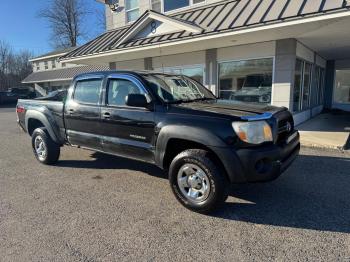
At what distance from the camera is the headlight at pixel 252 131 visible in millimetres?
3371

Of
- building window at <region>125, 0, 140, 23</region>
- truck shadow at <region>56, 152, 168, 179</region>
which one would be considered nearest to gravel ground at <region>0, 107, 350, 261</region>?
truck shadow at <region>56, 152, 168, 179</region>

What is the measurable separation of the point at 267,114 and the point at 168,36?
6.94 metres

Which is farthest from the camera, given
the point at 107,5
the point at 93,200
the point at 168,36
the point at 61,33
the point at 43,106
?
the point at 61,33

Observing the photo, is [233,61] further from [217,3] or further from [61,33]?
[61,33]

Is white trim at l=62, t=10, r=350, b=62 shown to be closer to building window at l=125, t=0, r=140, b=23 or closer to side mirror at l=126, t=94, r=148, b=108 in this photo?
building window at l=125, t=0, r=140, b=23

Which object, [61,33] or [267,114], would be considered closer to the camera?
[267,114]

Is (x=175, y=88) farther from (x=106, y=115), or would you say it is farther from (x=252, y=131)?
(x=252, y=131)

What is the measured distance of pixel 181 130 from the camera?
368cm

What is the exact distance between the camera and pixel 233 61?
10.0 meters

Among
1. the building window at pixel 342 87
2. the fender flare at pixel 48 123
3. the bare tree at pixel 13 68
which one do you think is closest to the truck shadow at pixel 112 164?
the fender flare at pixel 48 123

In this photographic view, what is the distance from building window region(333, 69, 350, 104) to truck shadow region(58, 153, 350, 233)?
11.5m

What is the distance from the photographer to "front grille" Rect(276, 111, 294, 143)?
3.82 m

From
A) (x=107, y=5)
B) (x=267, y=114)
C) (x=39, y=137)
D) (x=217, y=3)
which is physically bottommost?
(x=39, y=137)

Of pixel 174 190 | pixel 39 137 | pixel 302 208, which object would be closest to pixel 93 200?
pixel 174 190
